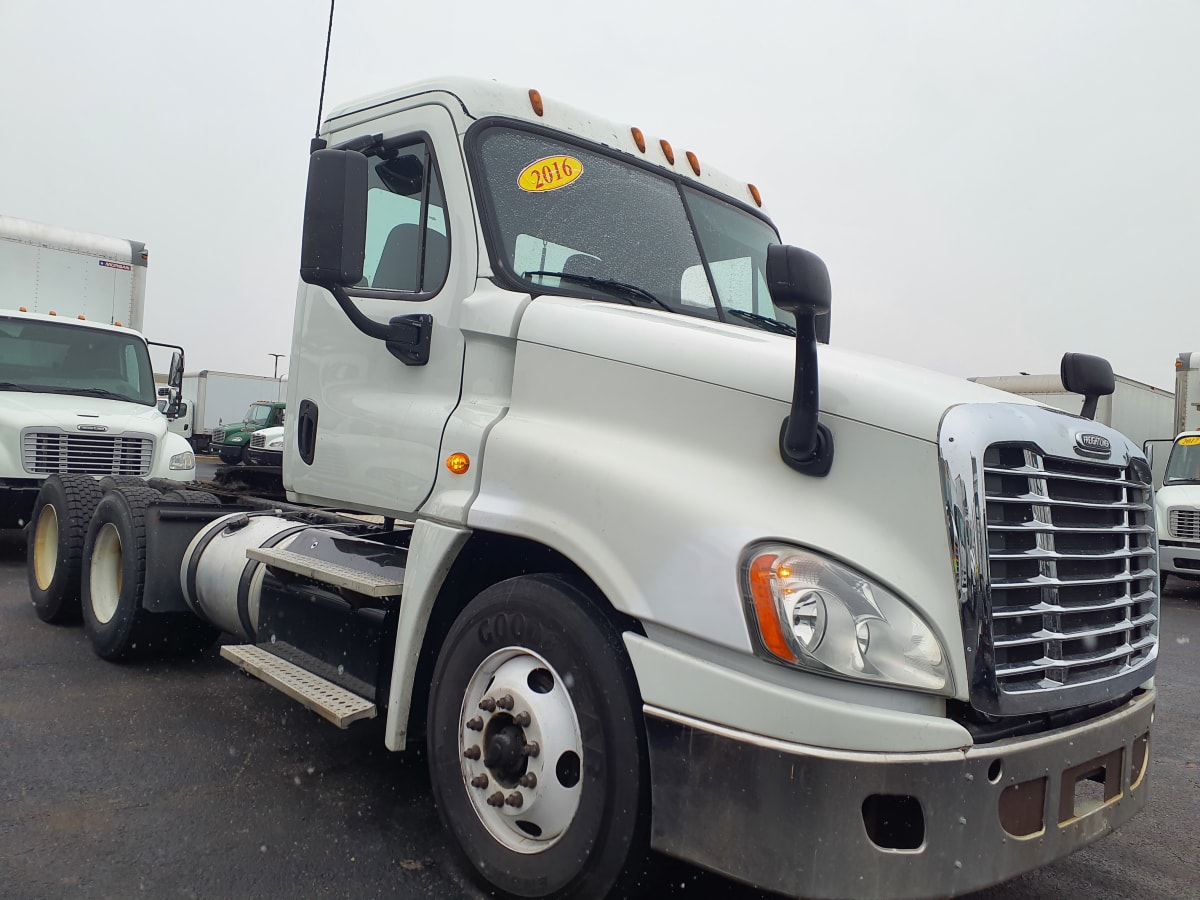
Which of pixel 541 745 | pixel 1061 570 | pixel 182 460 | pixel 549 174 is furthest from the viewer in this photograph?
pixel 182 460

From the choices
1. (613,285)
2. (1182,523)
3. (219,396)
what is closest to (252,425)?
(219,396)

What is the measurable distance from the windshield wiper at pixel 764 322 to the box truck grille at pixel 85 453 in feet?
23.0

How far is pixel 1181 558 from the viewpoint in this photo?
38.1ft

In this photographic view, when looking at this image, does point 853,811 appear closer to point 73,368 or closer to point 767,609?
point 767,609

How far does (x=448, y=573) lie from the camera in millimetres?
3117

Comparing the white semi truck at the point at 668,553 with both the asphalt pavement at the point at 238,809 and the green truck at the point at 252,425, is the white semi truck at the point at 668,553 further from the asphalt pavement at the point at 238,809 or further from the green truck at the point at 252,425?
the green truck at the point at 252,425

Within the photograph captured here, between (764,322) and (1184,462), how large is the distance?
38.9ft

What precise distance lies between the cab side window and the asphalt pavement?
77.0 inches

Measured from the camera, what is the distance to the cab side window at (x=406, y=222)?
343 centimetres

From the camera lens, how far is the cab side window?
11.3ft

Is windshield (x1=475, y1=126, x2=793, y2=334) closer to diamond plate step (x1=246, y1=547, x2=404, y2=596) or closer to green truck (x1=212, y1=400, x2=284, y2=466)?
diamond plate step (x1=246, y1=547, x2=404, y2=596)

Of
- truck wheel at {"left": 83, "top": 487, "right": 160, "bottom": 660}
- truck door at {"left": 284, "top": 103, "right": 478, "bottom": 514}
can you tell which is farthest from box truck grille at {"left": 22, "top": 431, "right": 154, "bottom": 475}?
truck door at {"left": 284, "top": 103, "right": 478, "bottom": 514}

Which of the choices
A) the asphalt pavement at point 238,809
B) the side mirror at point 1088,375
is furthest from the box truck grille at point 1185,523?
the side mirror at point 1088,375

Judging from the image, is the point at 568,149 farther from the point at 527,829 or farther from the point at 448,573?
the point at 527,829
